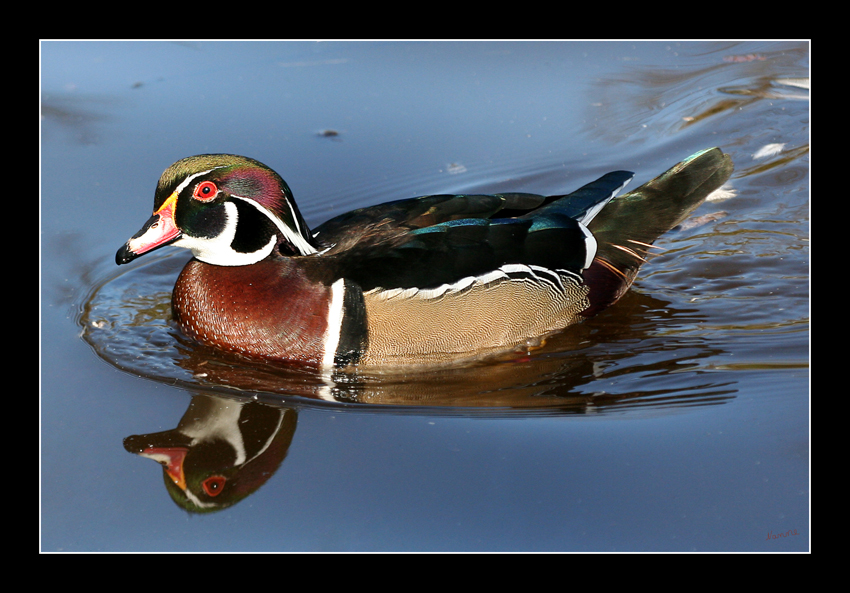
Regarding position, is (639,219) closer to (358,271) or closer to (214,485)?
(358,271)

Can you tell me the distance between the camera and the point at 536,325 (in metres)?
5.90

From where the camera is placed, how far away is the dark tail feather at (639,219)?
6.15 m

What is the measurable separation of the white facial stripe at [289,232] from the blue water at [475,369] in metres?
0.77

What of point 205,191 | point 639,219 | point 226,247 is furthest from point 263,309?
point 639,219

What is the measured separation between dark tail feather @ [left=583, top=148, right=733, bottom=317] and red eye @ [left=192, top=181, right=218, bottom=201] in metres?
2.42

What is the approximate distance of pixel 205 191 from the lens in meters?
5.43

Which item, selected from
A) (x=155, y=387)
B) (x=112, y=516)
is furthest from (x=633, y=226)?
(x=112, y=516)

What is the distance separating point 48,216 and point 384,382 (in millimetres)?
3200

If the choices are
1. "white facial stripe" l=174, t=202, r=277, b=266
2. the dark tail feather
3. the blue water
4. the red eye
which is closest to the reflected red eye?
the blue water

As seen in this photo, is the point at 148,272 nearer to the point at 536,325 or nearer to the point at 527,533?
the point at 536,325

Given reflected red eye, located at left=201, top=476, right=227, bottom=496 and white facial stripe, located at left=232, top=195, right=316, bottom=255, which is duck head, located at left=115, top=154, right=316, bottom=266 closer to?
white facial stripe, located at left=232, top=195, right=316, bottom=255

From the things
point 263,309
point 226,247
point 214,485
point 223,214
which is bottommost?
point 214,485

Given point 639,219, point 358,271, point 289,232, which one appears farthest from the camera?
point 639,219

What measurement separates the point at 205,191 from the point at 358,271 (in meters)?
1.01
